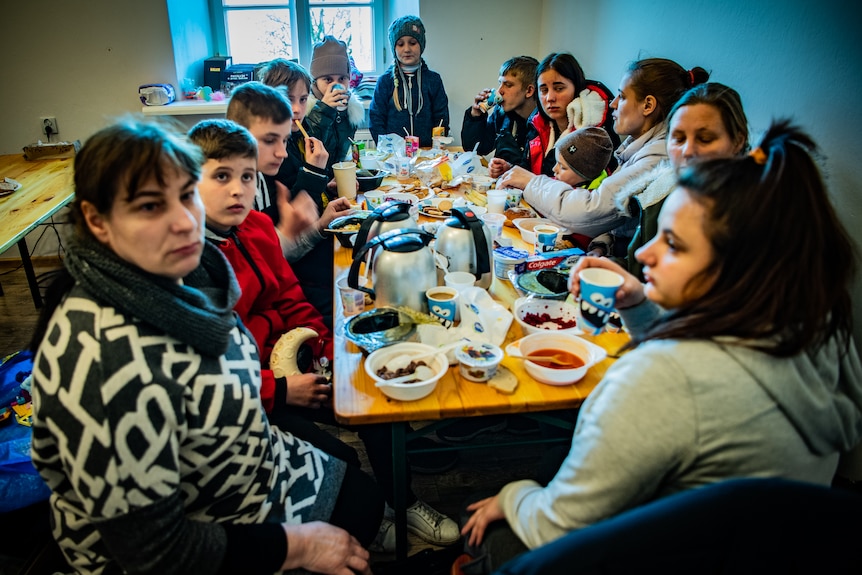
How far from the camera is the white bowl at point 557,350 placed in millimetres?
1156

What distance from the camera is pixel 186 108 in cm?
396

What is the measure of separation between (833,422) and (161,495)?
1.05 metres

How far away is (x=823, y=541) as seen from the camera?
552mm

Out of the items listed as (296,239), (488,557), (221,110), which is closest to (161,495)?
(488,557)

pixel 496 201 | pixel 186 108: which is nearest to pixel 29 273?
pixel 186 108

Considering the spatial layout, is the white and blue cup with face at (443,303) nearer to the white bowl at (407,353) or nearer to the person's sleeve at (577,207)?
the white bowl at (407,353)

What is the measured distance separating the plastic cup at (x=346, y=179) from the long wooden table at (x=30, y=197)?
1.07 meters

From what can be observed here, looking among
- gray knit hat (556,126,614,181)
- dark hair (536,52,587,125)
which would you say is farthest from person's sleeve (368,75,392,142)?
gray knit hat (556,126,614,181)

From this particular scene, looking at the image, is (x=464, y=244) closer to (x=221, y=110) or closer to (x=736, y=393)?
(x=736, y=393)

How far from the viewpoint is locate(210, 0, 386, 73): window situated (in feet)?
15.1

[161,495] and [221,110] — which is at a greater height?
[221,110]

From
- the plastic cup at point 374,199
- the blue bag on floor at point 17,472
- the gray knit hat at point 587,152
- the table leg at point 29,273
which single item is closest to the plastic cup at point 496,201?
the gray knit hat at point 587,152

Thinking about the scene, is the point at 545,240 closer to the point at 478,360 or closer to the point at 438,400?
Answer: the point at 478,360

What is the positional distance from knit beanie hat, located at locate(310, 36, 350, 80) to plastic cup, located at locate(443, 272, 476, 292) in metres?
2.24
